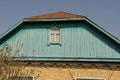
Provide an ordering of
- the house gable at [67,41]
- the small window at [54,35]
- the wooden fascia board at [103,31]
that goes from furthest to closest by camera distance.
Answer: the small window at [54,35] < the house gable at [67,41] < the wooden fascia board at [103,31]

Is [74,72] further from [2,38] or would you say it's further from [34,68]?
[2,38]

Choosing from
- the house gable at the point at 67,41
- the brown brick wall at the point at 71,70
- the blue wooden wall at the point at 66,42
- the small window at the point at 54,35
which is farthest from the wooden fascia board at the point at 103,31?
the small window at the point at 54,35

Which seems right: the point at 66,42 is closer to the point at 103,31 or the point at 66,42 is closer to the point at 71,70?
the point at 71,70

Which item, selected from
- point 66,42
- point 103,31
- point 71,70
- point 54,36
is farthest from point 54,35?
point 103,31

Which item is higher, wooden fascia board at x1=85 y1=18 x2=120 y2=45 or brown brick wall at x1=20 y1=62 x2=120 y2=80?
wooden fascia board at x1=85 y1=18 x2=120 y2=45

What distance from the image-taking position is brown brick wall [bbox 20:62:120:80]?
568 inches

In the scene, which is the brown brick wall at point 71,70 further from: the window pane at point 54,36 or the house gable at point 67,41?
the window pane at point 54,36

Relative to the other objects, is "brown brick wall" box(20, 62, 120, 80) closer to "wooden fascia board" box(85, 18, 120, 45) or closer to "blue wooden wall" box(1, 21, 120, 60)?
"blue wooden wall" box(1, 21, 120, 60)

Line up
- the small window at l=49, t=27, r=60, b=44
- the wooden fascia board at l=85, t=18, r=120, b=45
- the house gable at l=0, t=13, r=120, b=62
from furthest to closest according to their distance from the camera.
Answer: the small window at l=49, t=27, r=60, b=44 → the house gable at l=0, t=13, r=120, b=62 → the wooden fascia board at l=85, t=18, r=120, b=45

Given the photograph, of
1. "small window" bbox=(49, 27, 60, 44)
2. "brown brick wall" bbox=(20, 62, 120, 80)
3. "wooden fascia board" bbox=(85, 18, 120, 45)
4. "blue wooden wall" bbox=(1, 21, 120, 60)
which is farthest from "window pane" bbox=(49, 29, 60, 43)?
"wooden fascia board" bbox=(85, 18, 120, 45)

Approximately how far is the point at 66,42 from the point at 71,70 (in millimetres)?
1755

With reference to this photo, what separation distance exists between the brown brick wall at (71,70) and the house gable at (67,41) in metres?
0.31

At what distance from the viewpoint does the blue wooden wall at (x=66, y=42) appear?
582 inches

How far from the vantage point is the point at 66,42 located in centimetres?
1553
